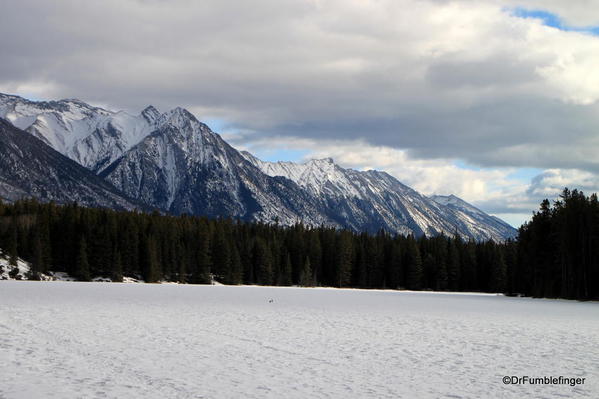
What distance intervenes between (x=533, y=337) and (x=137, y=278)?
113m

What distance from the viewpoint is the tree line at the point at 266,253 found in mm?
105438

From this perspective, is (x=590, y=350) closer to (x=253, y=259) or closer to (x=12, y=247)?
(x=12, y=247)

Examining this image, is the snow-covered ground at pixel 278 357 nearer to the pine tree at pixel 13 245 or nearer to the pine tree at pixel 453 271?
the pine tree at pixel 13 245

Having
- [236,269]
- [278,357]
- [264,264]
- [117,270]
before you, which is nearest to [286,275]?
[264,264]

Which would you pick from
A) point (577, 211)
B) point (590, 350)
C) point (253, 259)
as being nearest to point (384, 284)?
point (253, 259)

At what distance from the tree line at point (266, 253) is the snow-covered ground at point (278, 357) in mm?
65774

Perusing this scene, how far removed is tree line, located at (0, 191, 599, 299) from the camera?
105 meters

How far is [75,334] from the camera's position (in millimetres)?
28531

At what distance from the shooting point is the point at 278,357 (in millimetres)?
23703

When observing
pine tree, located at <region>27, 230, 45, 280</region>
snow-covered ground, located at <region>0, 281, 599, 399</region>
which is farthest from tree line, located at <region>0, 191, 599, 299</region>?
snow-covered ground, located at <region>0, 281, 599, 399</region>

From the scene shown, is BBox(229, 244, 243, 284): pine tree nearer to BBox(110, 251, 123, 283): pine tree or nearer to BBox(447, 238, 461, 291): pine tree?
BBox(110, 251, 123, 283): pine tree

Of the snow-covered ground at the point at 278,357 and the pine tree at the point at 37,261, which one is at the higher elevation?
the pine tree at the point at 37,261

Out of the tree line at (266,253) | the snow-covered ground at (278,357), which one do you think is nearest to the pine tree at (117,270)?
the tree line at (266,253)

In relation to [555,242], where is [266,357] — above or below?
below
